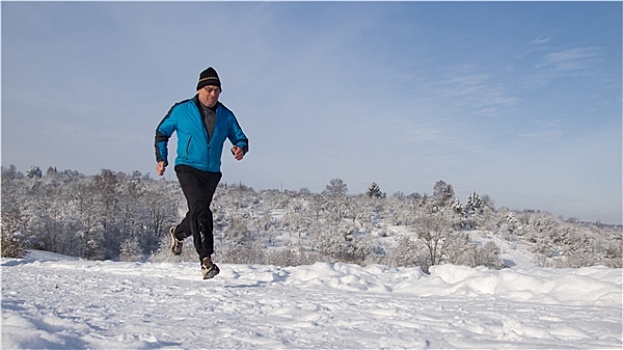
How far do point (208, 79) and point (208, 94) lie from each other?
15 centimetres

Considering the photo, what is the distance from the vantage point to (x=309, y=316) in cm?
254

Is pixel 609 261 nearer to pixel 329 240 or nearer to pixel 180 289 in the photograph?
pixel 329 240

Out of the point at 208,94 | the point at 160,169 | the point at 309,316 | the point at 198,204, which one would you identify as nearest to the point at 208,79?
the point at 208,94

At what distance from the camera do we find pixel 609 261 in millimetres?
30469

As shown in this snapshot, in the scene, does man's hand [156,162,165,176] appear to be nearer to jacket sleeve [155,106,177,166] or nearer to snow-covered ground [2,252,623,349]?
jacket sleeve [155,106,177,166]

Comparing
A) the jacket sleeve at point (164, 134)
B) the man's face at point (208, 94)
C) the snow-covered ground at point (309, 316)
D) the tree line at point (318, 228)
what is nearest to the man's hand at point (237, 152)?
the man's face at point (208, 94)

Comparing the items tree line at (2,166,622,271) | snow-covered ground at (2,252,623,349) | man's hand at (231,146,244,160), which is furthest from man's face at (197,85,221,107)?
tree line at (2,166,622,271)

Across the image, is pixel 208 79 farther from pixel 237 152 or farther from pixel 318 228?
pixel 318 228

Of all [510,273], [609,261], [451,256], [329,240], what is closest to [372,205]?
[329,240]

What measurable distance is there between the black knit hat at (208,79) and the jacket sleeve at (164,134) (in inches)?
16.5

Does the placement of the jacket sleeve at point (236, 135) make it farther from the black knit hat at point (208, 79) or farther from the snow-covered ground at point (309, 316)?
the snow-covered ground at point (309, 316)

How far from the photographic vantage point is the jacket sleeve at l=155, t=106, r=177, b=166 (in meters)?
4.18

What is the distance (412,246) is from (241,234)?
1513 centimetres

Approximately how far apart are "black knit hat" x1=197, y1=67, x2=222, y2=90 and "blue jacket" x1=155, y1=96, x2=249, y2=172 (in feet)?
0.56
